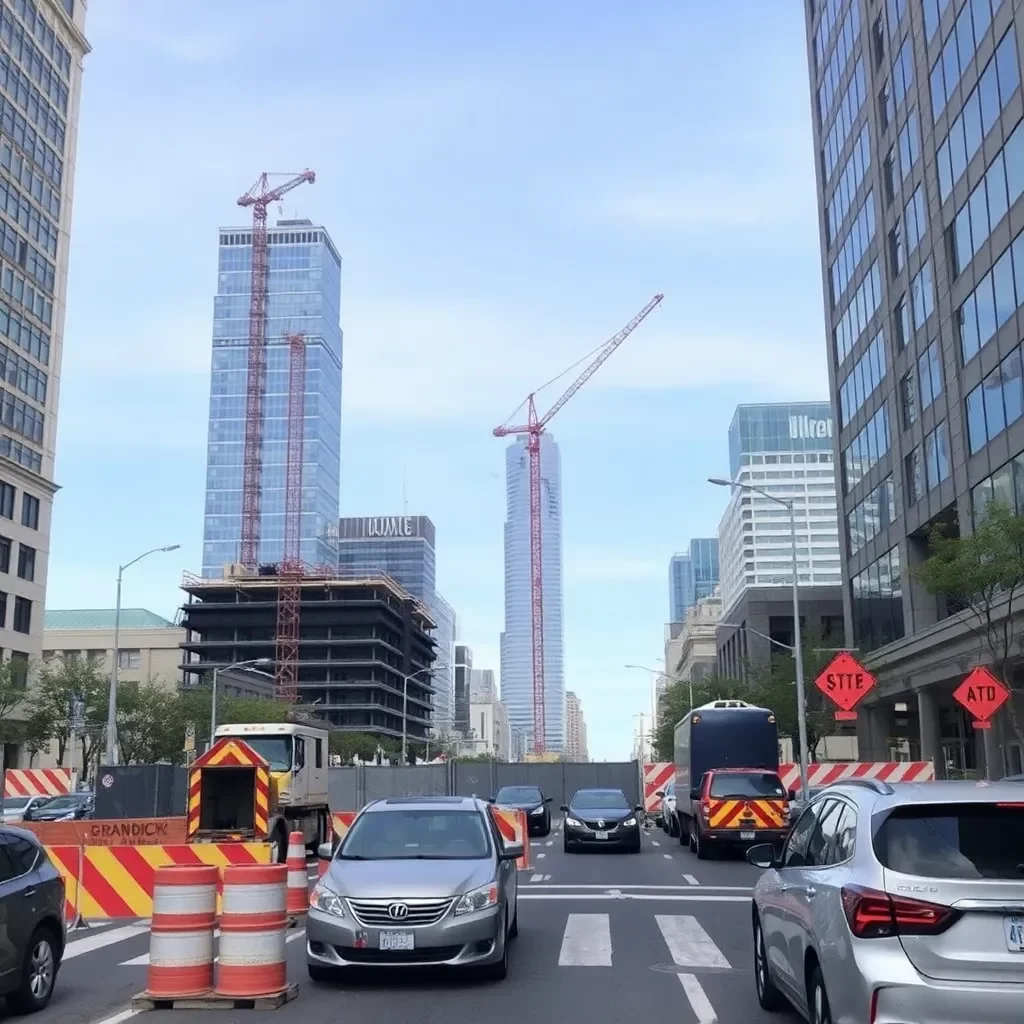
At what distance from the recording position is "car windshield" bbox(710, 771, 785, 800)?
2467 cm

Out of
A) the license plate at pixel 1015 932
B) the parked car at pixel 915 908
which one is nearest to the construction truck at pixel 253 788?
the parked car at pixel 915 908

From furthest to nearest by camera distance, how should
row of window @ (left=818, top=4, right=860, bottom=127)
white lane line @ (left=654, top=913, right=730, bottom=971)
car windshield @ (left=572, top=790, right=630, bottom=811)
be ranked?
row of window @ (left=818, top=4, right=860, bottom=127), car windshield @ (left=572, top=790, right=630, bottom=811), white lane line @ (left=654, top=913, right=730, bottom=971)

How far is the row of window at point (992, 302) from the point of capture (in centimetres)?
3400

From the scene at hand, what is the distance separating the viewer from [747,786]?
2498 cm

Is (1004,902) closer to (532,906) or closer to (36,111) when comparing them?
(532,906)

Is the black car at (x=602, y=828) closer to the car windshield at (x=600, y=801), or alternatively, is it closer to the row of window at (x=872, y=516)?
the car windshield at (x=600, y=801)

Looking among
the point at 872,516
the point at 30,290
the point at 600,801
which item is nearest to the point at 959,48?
the point at 872,516

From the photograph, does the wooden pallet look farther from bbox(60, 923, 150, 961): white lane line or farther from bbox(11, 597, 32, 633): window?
bbox(11, 597, 32, 633): window

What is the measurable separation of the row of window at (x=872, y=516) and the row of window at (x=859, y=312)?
7.33 meters

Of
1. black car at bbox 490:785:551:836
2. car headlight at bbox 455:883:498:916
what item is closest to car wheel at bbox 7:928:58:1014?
car headlight at bbox 455:883:498:916

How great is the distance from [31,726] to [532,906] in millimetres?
51689

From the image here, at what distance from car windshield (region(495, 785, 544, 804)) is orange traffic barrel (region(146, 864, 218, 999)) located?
90.1ft

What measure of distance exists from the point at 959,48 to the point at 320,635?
115m

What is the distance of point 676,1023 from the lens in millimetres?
8641
